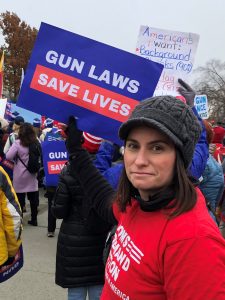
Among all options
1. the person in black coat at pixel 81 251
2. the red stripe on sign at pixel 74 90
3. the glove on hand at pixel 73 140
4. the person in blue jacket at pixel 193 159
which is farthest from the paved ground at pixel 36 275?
the red stripe on sign at pixel 74 90

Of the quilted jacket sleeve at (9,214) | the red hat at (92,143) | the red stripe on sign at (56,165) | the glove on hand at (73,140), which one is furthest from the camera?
the red stripe on sign at (56,165)

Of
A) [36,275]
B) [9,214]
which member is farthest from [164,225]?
[36,275]

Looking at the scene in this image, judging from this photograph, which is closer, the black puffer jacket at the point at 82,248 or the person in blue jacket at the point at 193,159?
the person in blue jacket at the point at 193,159

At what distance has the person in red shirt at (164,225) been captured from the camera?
3.40 feet

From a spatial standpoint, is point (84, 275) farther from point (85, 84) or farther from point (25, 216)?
point (25, 216)

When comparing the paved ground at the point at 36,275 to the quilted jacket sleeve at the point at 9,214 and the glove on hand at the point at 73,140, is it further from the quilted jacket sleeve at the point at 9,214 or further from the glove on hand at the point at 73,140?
the glove on hand at the point at 73,140

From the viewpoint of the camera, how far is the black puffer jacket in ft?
8.59

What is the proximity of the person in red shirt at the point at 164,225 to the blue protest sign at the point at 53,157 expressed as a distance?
358cm

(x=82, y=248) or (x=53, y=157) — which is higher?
(x=53, y=157)

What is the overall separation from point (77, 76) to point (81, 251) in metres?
1.19

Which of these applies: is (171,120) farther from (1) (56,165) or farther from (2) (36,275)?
(1) (56,165)

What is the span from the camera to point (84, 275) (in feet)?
8.61

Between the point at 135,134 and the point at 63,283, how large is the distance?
1.71 metres

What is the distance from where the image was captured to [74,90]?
2.19 metres
